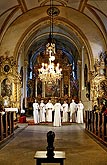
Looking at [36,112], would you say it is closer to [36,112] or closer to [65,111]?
[36,112]

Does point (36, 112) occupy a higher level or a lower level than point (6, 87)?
lower

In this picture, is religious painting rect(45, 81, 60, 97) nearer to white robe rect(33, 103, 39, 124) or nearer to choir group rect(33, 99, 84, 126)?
choir group rect(33, 99, 84, 126)

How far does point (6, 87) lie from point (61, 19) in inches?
220

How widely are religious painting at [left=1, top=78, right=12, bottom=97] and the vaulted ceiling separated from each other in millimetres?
1871

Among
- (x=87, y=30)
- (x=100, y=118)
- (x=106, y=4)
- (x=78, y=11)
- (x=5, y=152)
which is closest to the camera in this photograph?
(x=5, y=152)

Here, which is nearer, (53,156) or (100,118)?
(53,156)

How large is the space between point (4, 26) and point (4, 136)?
9033 mm

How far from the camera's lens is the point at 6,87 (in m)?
21.3

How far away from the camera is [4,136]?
12219mm

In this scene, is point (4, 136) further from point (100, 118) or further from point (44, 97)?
point (44, 97)

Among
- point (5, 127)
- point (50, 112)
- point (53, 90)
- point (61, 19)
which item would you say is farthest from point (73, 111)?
point (53, 90)

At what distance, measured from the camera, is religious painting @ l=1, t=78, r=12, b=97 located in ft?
69.6

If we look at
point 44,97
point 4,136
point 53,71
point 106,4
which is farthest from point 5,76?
point 44,97

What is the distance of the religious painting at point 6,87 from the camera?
21.2 meters
